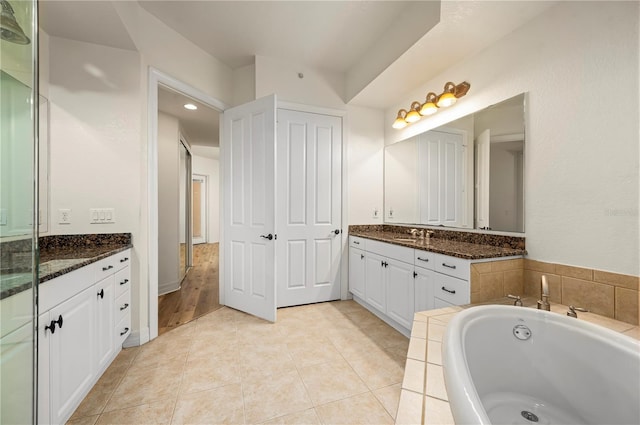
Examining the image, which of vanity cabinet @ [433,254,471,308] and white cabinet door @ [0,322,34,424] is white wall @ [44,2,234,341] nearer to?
white cabinet door @ [0,322,34,424]

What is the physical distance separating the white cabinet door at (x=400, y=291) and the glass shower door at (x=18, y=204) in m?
2.04

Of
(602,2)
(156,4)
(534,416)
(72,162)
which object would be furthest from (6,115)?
(602,2)

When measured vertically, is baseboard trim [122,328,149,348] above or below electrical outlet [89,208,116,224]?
below

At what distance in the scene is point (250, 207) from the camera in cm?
246

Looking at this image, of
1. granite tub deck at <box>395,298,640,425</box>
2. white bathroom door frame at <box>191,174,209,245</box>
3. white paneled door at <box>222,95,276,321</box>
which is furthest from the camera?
white bathroom door frame at <box>191,174,209,245</box>

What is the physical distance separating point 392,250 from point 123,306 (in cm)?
214

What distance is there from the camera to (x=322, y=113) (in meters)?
2.79

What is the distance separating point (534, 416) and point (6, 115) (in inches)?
89.4

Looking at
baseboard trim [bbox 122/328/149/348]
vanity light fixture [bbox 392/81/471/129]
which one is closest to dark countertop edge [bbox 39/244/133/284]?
baseboard trim [bbox 122/328/149/348]

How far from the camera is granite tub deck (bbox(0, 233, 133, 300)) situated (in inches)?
29.5

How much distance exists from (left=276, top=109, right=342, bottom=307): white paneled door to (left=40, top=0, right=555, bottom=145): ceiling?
0.64 metres

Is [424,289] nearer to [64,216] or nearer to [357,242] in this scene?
[357,242]

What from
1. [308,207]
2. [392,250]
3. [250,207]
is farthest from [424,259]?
[250,207]

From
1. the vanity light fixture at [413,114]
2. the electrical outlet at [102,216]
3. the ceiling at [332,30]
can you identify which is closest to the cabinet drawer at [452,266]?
the vanity light fixture at [413,114]
